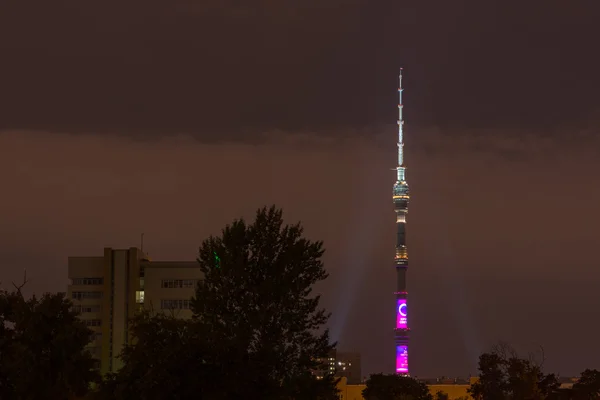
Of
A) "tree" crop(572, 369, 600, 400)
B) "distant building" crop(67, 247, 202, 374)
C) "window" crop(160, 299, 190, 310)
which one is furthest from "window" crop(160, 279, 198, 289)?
"tree" crop(572, 369, 600, 400)

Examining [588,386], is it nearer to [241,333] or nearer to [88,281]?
[88,281]

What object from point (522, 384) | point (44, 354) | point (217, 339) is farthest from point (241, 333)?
point (522, 384)

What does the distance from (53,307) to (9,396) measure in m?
6.29

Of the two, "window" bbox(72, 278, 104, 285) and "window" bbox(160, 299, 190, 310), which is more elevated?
"window" bbox(72, 278, 104, 285)

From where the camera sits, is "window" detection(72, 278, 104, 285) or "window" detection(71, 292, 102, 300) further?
"window" detection(72, 278, 104, 285)

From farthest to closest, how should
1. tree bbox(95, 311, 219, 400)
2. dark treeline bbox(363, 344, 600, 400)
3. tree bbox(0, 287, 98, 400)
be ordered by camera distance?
dark treeline bbox(363, 344, 600, 400), tree bbox(0, 287, 98, 400), tree bbox(95, 311, 219, 400)

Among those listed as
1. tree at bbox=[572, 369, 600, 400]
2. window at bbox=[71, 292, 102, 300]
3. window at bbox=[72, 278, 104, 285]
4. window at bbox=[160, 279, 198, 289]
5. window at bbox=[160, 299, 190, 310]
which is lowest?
tree at bbox=[572, 369, 600, 400]

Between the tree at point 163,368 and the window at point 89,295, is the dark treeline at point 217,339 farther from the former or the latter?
the window at point 89,295

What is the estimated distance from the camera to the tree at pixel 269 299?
227ft

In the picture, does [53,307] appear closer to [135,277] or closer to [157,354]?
[157,354]

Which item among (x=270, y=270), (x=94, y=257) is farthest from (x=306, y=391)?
(x=94, y=257)

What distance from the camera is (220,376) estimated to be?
6131 centimetres

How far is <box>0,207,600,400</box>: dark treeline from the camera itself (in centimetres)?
6153

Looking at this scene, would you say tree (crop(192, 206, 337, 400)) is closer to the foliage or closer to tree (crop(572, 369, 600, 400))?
the foliage
